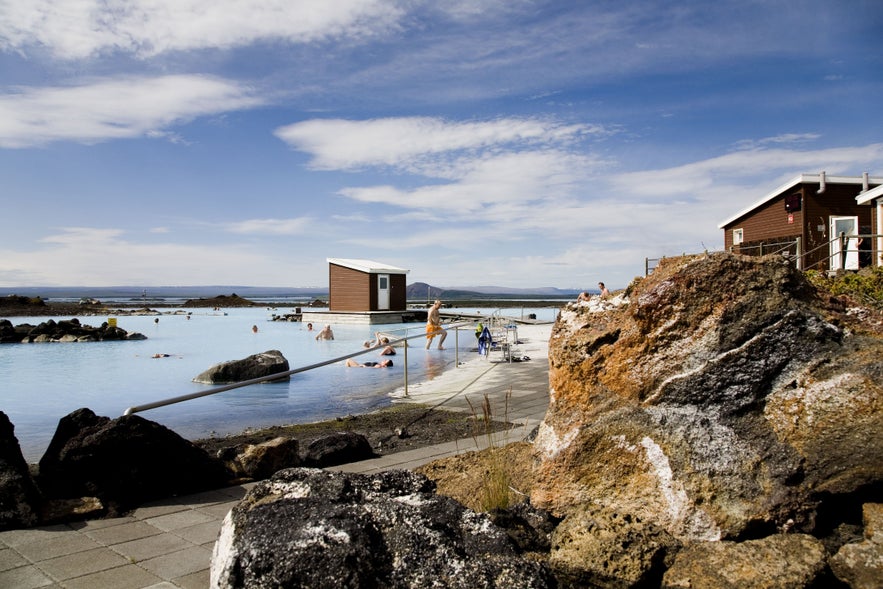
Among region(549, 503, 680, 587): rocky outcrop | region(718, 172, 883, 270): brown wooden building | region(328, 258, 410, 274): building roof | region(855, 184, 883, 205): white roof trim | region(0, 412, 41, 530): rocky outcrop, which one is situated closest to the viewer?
region(549, 503, 680, 587): rocky outcrop

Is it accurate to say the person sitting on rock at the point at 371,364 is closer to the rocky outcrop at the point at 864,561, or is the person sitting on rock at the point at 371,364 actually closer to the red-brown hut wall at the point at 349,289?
the rocky outcrop at the point at 864,561

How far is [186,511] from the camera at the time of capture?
4.18 meters

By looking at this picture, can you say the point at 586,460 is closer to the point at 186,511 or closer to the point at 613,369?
the point at 613,369

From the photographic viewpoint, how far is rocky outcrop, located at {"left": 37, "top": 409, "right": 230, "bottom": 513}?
425 centimetres

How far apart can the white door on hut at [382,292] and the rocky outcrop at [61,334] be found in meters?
13.0

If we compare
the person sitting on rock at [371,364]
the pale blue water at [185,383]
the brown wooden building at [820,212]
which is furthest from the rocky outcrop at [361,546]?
the brown wooden building at [820,212]

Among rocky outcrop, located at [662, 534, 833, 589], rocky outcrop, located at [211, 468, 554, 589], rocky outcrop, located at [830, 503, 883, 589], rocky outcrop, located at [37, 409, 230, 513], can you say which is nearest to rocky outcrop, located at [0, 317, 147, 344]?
rocky outcrop, located at [37, 409, 230, 513]

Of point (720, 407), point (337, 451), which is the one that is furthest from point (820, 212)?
point (720, 407)

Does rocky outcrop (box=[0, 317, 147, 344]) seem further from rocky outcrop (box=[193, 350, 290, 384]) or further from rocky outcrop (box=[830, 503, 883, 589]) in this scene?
rocky outcrop (box=[830, 503, 883, 589])

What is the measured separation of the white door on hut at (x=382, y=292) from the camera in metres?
37.0

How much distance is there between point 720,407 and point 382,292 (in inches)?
1358

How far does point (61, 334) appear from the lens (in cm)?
3028

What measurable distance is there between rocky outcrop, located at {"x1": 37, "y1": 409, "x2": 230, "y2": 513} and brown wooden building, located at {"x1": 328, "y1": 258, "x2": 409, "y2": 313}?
31.6 meters

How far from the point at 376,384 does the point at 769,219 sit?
17.0 m
